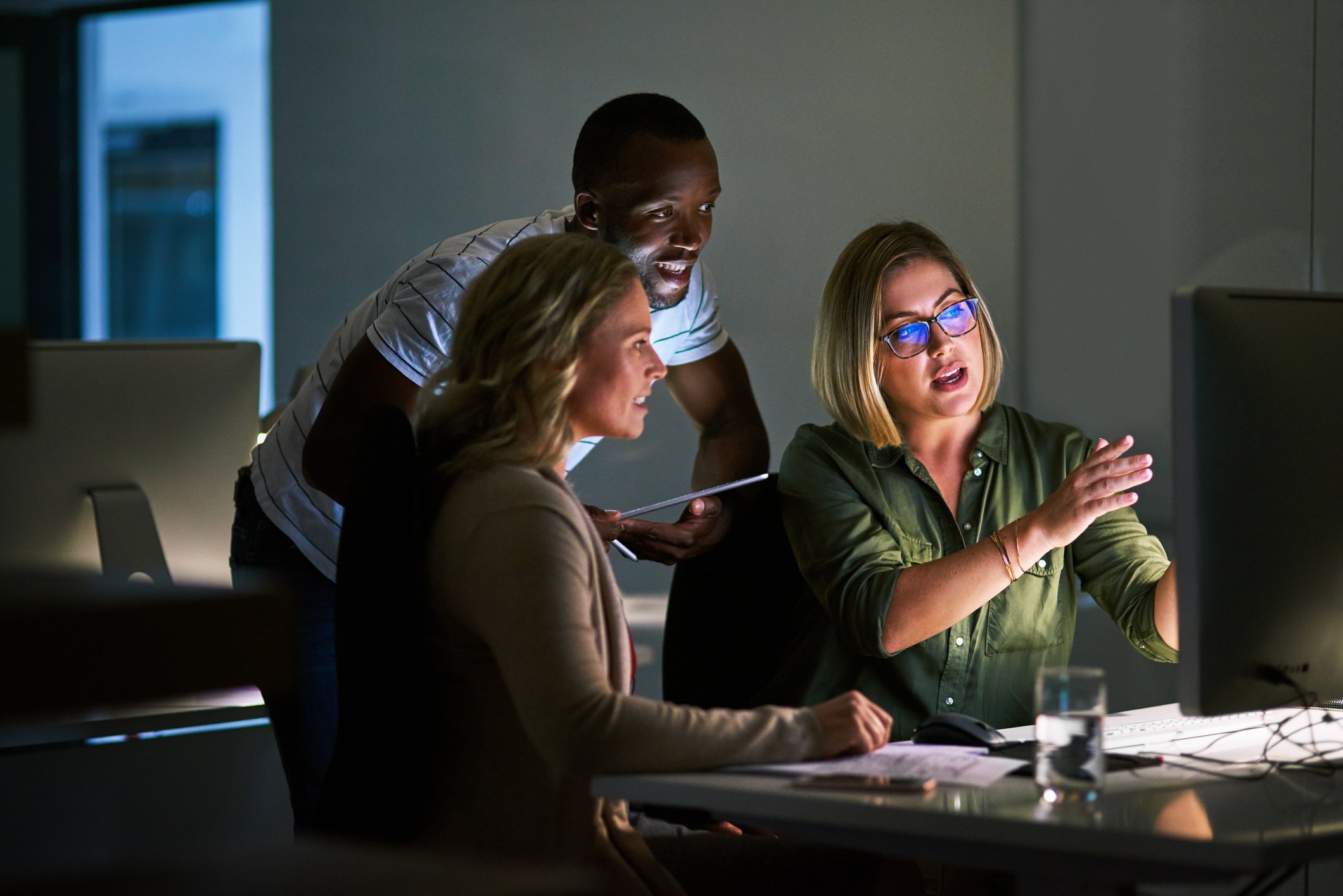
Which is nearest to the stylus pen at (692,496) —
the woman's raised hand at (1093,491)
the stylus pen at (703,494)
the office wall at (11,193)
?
the stylus pen at (703,494)

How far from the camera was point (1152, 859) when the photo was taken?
102cm

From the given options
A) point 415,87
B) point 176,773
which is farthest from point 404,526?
point 415,87

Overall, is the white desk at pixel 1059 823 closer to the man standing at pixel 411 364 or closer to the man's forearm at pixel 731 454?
the man standing at pixel 411 364

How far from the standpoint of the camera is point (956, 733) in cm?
143

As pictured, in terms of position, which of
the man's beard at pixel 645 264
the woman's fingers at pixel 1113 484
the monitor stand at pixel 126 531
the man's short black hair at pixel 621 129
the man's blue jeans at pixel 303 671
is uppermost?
the man's short black hair at pixel 621 129

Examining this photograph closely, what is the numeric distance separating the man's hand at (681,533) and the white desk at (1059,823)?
71cm

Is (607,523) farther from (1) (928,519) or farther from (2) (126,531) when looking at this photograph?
(2) (126,531)

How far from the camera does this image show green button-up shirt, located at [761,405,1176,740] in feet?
6.14

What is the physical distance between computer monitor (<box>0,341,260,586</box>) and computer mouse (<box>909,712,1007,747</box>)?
4.07ft

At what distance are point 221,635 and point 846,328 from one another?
1.53 m

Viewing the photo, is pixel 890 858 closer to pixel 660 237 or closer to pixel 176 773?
pixel 660 237

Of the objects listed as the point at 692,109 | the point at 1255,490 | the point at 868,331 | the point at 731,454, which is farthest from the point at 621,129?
the point at 692,109

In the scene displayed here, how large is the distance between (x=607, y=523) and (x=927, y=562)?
1.49 feet

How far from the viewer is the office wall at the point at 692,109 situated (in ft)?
10.3
